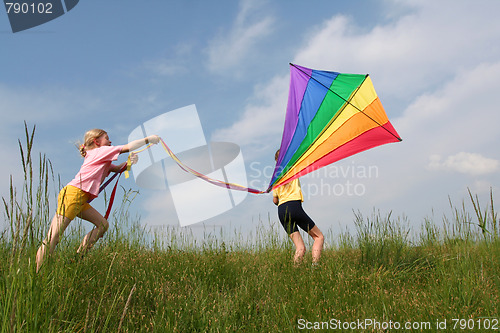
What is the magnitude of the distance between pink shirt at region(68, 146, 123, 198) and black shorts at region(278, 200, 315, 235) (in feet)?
9.18

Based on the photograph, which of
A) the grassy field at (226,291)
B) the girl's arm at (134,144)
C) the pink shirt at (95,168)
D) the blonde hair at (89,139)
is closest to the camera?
the grassy field at (226,291)

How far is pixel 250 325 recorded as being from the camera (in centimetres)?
329

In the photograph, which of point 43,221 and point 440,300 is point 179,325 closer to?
point 43,221

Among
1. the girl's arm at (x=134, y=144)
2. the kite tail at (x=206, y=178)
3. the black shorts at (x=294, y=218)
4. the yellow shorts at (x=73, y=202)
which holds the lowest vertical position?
the black shorts at (x=294, y=218)

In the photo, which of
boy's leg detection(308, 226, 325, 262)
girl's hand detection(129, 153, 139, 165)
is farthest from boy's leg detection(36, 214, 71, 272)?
boy's leg detection(308, 226, 325, 262)

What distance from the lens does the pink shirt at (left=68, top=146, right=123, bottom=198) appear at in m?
4.72

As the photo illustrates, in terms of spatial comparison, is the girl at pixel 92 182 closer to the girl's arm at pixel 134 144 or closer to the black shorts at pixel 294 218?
the girl's arm at pixel 134 144

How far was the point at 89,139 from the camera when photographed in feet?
17.4

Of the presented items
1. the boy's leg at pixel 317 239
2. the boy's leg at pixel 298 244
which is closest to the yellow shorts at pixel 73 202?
the boy's leg at pixel 298 244

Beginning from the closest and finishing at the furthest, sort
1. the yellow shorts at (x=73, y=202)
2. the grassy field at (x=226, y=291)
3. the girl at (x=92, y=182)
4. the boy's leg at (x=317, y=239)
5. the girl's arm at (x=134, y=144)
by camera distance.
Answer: the grassy field at (x=226, y=291), the yellow shorts at (x=73, y=202), the girl at (x=92, y=182), the girl's arm at (x=134, y=144), the boy's leg at (x=317, y=239)

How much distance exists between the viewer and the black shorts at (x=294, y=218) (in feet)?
18.7

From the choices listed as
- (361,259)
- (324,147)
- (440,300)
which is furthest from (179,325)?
(324,147)

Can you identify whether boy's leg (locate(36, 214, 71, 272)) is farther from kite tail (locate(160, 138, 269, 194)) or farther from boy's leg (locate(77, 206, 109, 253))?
kite tail (locate(160, 138, 269, 194))

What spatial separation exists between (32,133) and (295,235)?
4.51 meters
